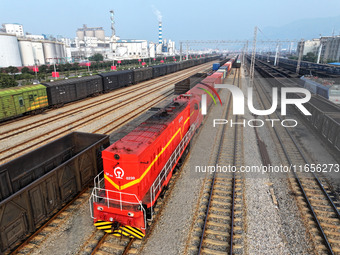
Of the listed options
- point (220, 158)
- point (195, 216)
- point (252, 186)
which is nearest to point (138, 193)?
point (195, 216)

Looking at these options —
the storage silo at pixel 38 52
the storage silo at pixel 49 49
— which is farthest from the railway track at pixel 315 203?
the storage silo at pixel 49 49

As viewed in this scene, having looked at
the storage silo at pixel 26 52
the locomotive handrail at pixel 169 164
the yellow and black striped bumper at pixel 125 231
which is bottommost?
the yellow and black striped bumper at pixel 125 231

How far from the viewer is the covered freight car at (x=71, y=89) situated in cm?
2744

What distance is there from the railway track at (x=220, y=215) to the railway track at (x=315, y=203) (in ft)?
9.57

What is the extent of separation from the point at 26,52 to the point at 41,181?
409ft

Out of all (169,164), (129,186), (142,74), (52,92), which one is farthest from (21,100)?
(142,74)

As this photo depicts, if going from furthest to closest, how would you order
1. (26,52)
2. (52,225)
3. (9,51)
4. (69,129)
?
(26,52)
(9,51)
(69,129)
(52,225)

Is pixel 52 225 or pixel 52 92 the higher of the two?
pixel 52 92

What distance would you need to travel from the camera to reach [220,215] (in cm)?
1059

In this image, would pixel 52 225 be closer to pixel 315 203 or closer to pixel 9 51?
pixel 315 203

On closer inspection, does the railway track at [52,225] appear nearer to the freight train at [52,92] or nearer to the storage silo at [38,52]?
the freight train at [52,92]

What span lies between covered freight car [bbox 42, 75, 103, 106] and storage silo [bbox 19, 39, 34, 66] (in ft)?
317

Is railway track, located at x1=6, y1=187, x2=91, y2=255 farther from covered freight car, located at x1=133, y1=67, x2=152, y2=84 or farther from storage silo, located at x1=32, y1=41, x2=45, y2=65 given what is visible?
storage silo, located at x1=32, y1=41, x2=45, y2=65

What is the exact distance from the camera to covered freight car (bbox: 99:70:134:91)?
3784 cm
